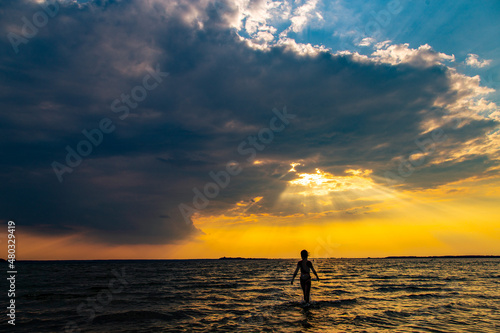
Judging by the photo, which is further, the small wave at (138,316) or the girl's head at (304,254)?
the girl's head at (304,254)

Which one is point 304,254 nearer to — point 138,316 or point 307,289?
point 307,289

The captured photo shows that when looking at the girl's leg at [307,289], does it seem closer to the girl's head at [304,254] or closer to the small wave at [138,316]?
the girl's head at [304,254]

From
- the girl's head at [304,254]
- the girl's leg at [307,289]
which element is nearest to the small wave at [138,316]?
the girl's leg at [307,289]

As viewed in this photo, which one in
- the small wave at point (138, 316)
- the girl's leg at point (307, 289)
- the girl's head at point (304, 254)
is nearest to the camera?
the small wave at point (138, 316)

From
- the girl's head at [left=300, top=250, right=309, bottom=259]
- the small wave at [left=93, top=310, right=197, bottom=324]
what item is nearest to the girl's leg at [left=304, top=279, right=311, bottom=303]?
the girl's head at [left=300, top=250, right=309, bottom=259]

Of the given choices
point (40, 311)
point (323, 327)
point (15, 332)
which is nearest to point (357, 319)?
point (323, 327)

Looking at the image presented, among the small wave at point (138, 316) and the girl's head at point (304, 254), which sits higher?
the girl's head at point (304, 254)

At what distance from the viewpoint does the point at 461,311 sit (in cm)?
1602

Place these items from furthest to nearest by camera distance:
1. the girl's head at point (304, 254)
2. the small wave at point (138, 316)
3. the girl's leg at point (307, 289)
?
the girl's leg at point (307, 289)
the girl's head at point (304, 254)
the small wave at point (138, 316)

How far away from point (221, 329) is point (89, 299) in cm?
1489

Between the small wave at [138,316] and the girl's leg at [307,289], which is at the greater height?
the girl's leg at [307,289]

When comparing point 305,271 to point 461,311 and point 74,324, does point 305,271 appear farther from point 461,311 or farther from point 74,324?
point 74,324

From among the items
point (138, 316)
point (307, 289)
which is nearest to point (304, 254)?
point (307, 289)

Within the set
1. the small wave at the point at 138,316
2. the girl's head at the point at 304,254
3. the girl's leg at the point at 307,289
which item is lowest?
the small wave at the point at 138,316
